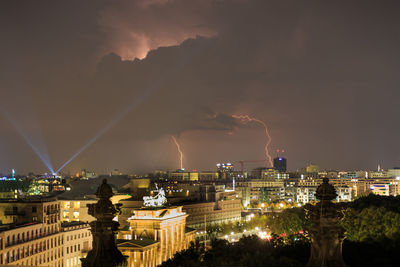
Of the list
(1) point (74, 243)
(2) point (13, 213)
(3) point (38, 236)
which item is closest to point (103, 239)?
(3) point (38, 236)

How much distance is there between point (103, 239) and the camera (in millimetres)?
8656

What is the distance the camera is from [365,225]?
1426 inches

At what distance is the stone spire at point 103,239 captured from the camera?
8469 millimetres

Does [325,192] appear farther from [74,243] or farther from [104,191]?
[74,243]

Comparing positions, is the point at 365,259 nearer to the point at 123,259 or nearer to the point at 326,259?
the point at 326,259

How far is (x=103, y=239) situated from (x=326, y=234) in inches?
172

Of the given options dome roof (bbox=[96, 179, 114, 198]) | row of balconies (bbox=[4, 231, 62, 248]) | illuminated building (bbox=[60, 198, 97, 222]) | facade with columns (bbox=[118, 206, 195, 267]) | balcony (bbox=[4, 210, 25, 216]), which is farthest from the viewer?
illuminated building (bbox=[60, 198, 97, 222])

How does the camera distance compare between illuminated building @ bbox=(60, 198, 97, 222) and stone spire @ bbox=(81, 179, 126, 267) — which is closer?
stone spire @ bbox=(81, 179, 126, 267)

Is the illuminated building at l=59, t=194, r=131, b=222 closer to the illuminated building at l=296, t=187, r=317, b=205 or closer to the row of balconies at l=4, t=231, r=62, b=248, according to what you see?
the row of balconies at l=4, t=231, r=62, b=248

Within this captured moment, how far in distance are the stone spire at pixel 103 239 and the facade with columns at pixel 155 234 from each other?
3652 centimetres

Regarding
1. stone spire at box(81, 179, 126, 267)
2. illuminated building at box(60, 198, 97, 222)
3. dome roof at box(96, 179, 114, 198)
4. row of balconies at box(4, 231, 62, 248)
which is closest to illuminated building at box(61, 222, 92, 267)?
row of balconies at box(4, 231, 62, 248)

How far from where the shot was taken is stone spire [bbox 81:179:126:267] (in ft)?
27.8

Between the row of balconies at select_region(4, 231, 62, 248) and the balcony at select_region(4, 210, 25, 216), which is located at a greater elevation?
the balcony at select_region(4, 210, 25, 216)

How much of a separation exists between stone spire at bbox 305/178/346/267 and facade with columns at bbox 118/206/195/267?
122 feet
